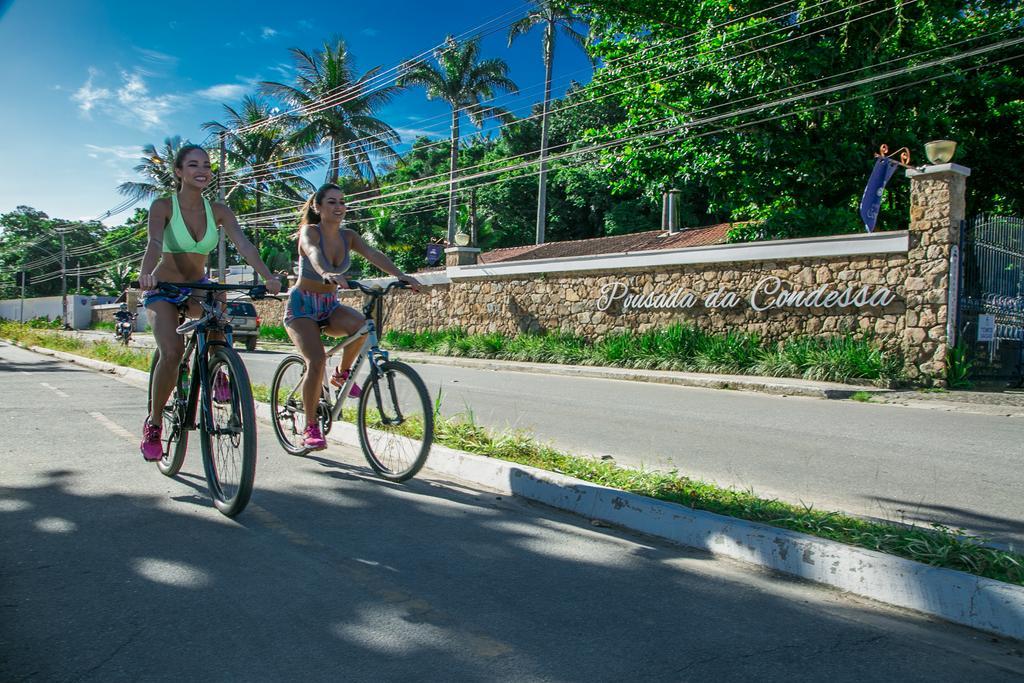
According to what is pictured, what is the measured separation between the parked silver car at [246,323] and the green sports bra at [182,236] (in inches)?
784

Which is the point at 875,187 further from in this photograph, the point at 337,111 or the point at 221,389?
the point at 337,111

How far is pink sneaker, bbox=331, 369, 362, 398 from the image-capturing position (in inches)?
212

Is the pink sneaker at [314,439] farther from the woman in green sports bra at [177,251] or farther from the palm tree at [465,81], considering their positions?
the palm tree at [465,81]

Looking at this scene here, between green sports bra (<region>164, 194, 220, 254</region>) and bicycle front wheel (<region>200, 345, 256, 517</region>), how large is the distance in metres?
0.72

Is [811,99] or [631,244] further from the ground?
[811,99]

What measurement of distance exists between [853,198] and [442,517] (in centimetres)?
1905

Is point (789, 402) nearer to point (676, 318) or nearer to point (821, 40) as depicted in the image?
point (676, 318)

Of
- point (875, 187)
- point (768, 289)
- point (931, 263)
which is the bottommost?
point (768, 289)

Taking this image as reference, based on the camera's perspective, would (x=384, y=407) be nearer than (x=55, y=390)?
Yes

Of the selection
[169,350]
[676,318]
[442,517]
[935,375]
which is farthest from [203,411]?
[676,318]

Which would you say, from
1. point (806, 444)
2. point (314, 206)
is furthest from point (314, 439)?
point (806, 444)

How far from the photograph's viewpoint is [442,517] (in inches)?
170

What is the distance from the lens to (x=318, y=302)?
211 inches

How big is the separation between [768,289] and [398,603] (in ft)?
45.6
